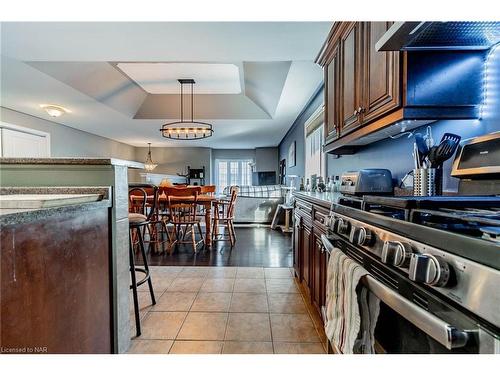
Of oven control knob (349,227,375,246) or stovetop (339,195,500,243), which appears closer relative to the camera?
stovetop (339,195,500,243)

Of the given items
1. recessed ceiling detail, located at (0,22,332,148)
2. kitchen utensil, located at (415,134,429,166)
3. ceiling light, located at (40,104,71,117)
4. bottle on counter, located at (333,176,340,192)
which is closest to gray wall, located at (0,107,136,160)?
recessed ceiling detail, located at (0,22,332,148)

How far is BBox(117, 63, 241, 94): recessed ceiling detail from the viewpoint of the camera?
4332 mm

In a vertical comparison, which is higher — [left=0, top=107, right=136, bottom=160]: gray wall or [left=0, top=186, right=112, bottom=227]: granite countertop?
[left=0, top=107, right=136, bottom=160]: gray wall

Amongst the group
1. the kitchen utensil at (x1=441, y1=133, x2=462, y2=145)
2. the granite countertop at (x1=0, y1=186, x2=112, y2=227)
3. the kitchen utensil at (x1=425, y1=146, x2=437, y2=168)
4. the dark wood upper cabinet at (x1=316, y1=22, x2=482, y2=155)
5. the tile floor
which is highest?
the dark wood upper cabinet at (x1=316, y1=22, x2=482, y2=155)

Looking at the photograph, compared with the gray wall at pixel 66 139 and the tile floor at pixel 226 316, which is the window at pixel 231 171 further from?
the tile floor at pixel 226 316

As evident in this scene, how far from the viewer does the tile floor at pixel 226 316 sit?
5.62 ft

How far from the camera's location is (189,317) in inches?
81.4

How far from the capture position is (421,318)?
655mm

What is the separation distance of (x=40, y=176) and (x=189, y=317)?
1403 millimetres

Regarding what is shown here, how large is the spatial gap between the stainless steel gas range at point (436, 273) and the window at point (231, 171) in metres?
10.1

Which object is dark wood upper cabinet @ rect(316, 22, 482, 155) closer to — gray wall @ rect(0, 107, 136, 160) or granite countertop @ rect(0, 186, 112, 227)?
granite countertop @ rect(0, 186, 112, 227)

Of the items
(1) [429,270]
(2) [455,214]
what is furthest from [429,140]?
(1) [429,270]

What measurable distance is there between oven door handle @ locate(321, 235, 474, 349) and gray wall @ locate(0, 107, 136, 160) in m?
6.24
